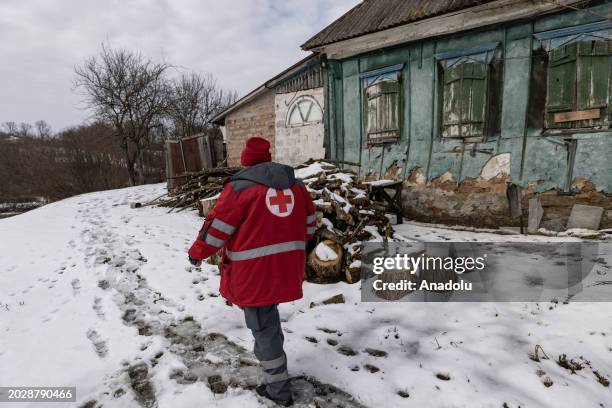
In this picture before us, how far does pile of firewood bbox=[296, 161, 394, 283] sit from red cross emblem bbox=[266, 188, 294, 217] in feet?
7.03

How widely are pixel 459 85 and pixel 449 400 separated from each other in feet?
21.0

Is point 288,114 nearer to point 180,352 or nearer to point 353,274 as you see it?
point 353,274

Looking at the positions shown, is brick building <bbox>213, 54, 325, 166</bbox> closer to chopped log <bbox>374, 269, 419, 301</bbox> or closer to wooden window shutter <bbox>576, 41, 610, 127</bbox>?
wooden window shutter <bbox>576, 41, 610, 127</bbox>

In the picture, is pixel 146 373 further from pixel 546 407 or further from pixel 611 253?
pixel 611 253

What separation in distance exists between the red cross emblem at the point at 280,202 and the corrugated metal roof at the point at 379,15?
636cm

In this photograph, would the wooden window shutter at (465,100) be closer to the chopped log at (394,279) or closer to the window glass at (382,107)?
the window glass at (382,107)

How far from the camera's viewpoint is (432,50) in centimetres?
707

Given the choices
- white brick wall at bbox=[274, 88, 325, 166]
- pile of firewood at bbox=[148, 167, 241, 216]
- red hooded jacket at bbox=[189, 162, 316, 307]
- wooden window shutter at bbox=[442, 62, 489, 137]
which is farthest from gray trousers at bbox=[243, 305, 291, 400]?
white brick wall at bbox=[274, 88, 325, 166]

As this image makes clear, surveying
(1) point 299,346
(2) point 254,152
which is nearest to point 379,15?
(2) point 254,152

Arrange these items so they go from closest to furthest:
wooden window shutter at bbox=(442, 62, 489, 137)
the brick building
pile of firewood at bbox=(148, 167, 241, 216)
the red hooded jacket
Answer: the red hooded jacket
wooden window shutter at bbox=(442, 62, 489, 137)
pile of firewood at bbox=(148, 167, 241, 216)
the brick building

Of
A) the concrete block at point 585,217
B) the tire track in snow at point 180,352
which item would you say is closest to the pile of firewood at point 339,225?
the tire track in snow at point 180,352

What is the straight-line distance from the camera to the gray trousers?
2162 millimetres

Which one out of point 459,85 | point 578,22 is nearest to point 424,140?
point 459,85

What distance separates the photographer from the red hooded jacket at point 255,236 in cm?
210
